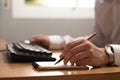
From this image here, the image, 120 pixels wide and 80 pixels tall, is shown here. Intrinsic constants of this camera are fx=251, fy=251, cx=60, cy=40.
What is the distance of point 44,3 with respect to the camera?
64.5 inches

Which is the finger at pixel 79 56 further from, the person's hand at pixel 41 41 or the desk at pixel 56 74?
the person's hand at pixel 41 41

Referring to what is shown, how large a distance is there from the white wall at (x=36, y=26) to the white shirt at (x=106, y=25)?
1.42 feet

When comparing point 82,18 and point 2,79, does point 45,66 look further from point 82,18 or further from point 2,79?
point 82,18

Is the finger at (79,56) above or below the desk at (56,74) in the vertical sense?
above

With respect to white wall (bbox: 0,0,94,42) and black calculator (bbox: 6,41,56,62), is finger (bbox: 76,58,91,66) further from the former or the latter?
white wall (bbox: 0,0,94,42)

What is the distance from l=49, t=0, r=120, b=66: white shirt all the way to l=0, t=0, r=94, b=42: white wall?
1.42ft

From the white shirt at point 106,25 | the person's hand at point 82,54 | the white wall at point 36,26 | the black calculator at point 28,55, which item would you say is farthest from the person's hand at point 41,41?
the white wall at point 36,26

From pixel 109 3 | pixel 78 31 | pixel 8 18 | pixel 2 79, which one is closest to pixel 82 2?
pixel 78 31

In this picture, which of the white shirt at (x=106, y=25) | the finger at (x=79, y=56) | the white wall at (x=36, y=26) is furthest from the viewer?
the white wall at (x=36, y=26)

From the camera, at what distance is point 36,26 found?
1.58 meters

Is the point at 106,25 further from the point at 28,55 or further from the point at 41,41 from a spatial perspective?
the point at 28,55

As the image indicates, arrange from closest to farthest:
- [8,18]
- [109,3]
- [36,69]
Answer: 1. [36,69]
2. [109,3]
3. [8,18]

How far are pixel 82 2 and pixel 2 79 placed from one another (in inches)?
48.1

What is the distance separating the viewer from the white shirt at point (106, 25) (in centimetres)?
102
